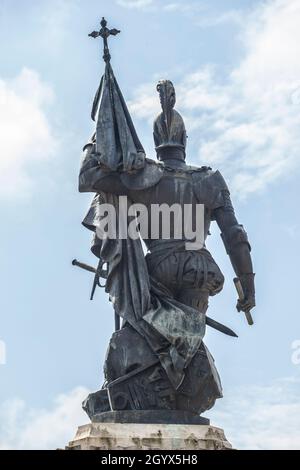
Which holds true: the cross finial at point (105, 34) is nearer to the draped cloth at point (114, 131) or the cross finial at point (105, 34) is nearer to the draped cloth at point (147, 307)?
the draped cloth at point (114, 131)

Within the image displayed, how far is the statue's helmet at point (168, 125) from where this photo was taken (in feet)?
55.9

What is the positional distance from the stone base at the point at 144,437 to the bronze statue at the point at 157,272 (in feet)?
1.06

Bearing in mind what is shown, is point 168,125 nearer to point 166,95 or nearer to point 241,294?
point 166,95

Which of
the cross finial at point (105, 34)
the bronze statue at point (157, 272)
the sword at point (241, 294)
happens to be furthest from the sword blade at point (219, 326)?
the cross finial at point (105, 34)

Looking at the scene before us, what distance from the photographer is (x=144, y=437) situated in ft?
48.4

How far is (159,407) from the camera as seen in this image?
1539 cm

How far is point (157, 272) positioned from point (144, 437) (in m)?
2.42

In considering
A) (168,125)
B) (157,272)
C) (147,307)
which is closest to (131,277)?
(157,272)

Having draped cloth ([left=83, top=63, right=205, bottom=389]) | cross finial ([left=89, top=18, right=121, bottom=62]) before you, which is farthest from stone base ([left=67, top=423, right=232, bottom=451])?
cross finial ([left=89, top=18, right=121, bottom=62])

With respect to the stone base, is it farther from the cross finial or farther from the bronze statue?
the cross finial

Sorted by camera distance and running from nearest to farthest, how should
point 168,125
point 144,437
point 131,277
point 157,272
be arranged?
point 144,437 < point 131,277 < point 157,272 < point 168,125

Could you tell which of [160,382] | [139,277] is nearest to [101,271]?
[139,277]

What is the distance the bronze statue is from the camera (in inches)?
608

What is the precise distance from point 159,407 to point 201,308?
1559 mm
